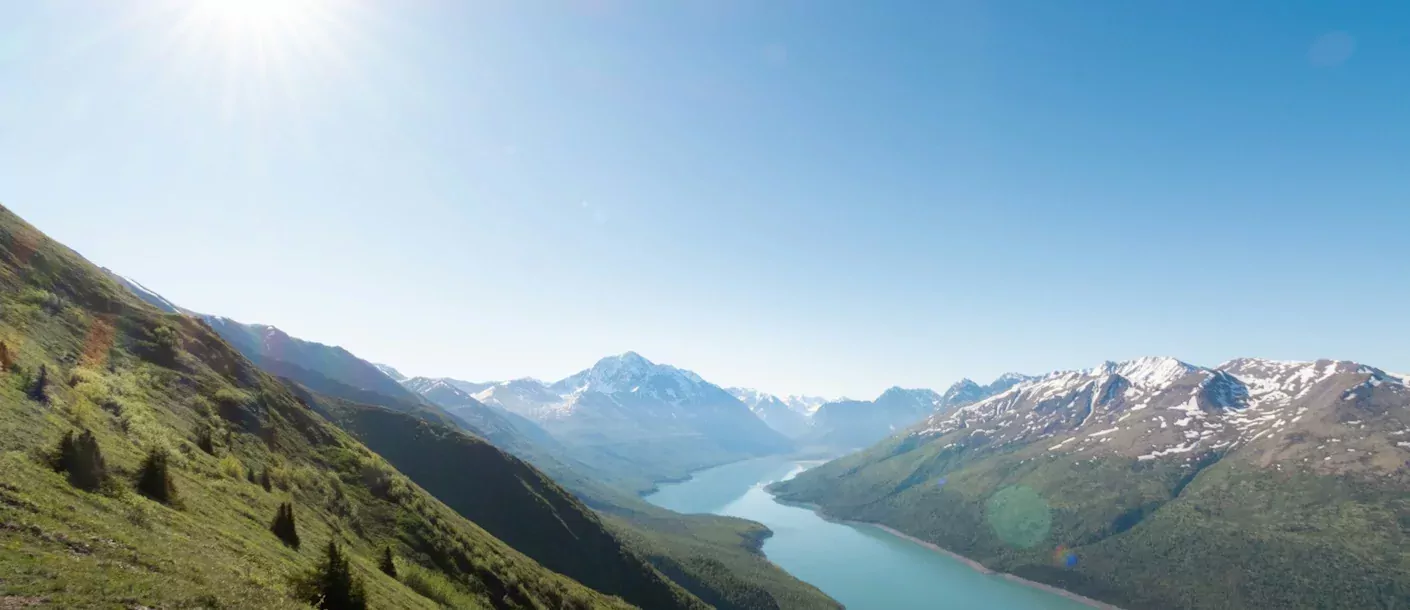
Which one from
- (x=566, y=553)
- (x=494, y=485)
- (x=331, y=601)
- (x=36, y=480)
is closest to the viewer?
(x=36, y=480)

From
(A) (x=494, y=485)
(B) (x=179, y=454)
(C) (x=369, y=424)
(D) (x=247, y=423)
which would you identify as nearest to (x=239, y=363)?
(D) (x=247, y=423)

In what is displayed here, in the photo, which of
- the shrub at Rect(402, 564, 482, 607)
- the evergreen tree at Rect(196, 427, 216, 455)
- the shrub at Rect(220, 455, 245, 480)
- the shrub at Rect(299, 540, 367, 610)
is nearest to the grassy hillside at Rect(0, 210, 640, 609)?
the shrub at Rect(220, 455, 245, 480)

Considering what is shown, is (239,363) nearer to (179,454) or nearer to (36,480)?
(179,454)

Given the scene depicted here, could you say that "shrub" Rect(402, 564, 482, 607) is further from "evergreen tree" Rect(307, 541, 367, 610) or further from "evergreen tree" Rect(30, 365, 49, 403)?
"evergreen tree" Rect(30, 365, 49, 403)

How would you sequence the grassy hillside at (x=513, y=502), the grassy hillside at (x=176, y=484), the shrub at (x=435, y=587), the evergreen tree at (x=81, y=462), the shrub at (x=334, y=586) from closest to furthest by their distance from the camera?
the grassy hillside at (x=176, y=484) → the evergreen tree at (x=81, y=462) → the shrub at (x=334, y=586) → the shrub at (x=435, y=587) → the grassy hillside at (x=513, y=502)

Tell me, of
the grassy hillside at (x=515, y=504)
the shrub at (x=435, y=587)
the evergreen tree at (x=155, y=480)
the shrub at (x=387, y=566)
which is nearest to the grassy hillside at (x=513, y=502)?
the grassy hillside at (x=515, y=504)

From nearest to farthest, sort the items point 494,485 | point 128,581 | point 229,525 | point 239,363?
point 128,581
point 229,525
point 239,363
point 494,485

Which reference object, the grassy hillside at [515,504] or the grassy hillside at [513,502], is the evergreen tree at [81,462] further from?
the grassy hillside at [515,504]
